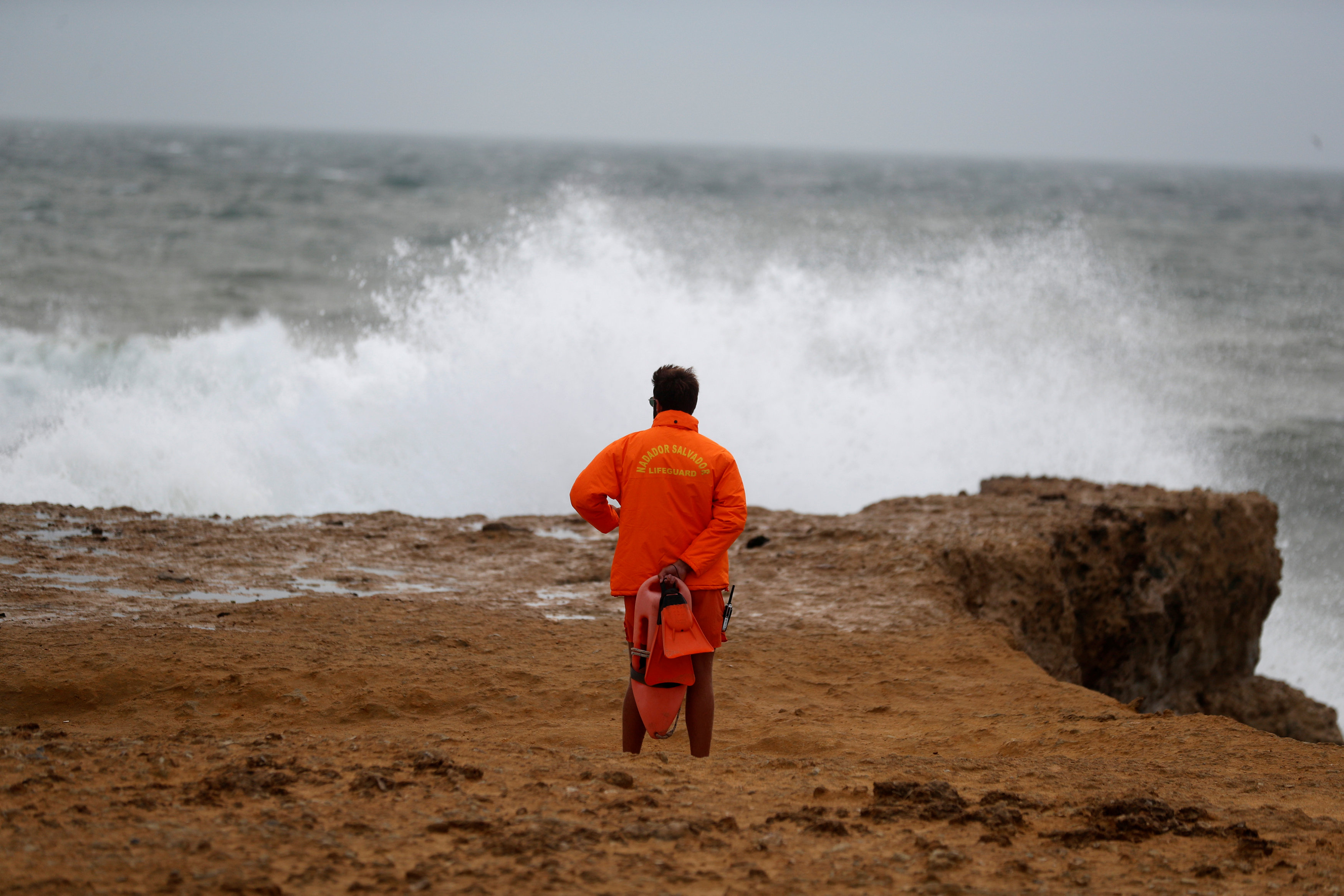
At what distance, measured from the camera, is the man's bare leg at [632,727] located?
11.3ft

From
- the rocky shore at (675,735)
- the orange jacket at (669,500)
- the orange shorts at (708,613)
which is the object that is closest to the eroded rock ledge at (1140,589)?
the rocky shore at (675,735)

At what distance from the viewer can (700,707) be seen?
3.42 metres

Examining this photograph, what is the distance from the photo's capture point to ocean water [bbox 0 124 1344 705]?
902cm

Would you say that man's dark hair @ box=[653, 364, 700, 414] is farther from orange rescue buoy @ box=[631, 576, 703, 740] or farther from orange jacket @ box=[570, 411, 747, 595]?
orange rescue buoy @ box=[631, 576, 703, 740]

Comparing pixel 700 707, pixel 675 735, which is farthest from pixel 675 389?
pixel 675 735

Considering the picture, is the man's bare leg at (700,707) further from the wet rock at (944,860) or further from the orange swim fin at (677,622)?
the wet rock at (944,860)

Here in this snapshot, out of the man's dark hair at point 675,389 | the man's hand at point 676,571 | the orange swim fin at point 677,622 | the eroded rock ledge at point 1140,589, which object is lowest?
the eroded rock ledge at point 1140,589

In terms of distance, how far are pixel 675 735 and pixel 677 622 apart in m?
0.86

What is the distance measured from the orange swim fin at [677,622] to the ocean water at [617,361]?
230 inches

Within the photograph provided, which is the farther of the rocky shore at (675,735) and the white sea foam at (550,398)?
the white sea foam at (550,398)

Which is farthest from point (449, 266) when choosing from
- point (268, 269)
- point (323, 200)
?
point (323, 200)

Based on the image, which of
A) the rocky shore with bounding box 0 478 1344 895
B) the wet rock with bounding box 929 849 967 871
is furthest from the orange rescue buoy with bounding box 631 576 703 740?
the wet rock with bounding box 929 849 967 871

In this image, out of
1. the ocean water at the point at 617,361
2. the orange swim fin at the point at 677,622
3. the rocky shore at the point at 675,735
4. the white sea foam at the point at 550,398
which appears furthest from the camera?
the ocean water at the point at 617,361

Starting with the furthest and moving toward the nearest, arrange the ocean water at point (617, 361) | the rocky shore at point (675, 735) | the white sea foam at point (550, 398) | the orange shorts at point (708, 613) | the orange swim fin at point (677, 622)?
the ocean water at point (617, 361) < the white sea foam at point (550, 398) < the orange shorts at point (708, 613) < the orange swim fin at point (677, 622) < the rocky shore at point (675, 735)
